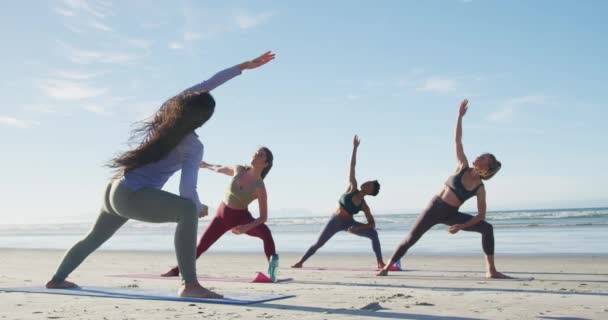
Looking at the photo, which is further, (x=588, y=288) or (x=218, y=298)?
(x=588, y=288)

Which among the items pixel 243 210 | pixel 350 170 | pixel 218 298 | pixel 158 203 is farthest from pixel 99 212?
pixel 350 170

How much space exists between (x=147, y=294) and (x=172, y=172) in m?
1.12

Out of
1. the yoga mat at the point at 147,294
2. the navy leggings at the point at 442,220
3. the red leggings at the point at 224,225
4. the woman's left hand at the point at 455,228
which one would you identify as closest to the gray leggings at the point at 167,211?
the yoga mat at the point at 147,294

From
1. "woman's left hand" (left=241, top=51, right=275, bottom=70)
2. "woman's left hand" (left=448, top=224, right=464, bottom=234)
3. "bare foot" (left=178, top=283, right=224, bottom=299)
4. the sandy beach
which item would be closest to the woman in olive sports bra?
the sandy beach

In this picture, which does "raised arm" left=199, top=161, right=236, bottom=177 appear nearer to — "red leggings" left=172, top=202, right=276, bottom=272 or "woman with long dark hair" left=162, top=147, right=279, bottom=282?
"woman with long dark hair" left=162, top=147, right=279, bottom=282

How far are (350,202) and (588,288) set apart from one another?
388cm

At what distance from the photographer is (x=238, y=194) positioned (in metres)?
7.51

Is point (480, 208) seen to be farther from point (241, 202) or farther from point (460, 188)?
point (241, 202)

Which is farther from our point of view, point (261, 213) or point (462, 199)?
point (462, 199)

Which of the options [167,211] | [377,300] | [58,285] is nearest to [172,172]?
[167,211]

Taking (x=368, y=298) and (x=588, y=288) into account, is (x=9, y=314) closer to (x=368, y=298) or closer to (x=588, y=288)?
(x=368, y=298)

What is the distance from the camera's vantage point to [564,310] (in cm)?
456

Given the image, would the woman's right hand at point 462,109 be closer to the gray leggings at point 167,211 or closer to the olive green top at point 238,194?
the olive green top at point 238,194

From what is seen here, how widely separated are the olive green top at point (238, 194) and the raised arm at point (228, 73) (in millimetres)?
2379
